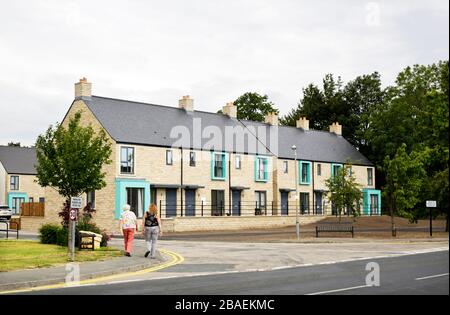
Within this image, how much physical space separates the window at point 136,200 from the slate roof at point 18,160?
109ft

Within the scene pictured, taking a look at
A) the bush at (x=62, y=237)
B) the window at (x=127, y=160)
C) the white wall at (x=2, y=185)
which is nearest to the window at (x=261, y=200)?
the window at (x=127, y=160)

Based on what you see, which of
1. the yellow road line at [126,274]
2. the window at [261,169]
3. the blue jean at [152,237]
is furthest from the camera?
the window at [261,169]

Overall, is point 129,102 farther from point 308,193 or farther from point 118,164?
point 308,193

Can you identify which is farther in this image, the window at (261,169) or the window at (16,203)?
the window at (16,203)

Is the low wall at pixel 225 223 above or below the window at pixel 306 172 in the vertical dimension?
below

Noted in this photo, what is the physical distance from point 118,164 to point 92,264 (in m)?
28.0

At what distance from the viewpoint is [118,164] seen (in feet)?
155

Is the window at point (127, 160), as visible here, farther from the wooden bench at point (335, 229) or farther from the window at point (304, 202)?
the window at point (304, 202)

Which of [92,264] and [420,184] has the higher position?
[420,184]

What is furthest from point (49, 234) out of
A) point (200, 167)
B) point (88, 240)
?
point (200, 167)

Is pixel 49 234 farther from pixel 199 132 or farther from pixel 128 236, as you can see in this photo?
pixel 199 132

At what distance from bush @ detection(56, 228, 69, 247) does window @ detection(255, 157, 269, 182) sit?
31534 mm

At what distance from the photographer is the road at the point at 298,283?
1309 centimetres
